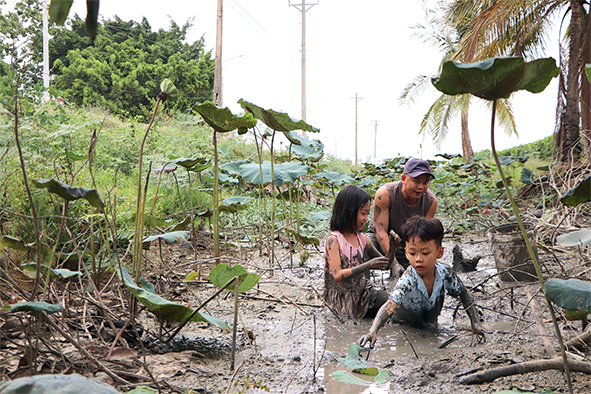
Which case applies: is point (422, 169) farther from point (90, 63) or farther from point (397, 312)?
point (90, 63)

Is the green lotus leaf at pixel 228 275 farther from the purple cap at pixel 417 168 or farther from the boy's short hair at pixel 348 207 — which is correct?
the purple cap at pixel 417 168

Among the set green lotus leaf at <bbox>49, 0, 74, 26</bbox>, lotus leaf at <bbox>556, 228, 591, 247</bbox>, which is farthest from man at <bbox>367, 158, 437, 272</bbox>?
green lotus leaf at <bbox>49, 0, 74, 26</bbox>

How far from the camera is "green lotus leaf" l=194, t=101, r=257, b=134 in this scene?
9.24ft

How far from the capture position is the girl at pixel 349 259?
9.15 feet

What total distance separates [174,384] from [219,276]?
1.55ft

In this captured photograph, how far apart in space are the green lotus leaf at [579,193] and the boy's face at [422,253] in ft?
2.94

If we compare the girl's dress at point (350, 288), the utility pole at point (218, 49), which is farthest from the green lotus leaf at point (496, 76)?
the utility pole at point (218, 49)

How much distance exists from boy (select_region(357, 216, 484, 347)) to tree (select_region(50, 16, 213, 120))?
1643 centimetres

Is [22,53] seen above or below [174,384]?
above

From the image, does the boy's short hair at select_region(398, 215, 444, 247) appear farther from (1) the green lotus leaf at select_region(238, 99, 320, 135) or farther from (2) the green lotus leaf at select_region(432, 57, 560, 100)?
(1) the green lotus leaf at select_region(238, 99, 320, 135)

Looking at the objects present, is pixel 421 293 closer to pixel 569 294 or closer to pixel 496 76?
pixel 569 294

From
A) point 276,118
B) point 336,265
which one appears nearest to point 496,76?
point 336,265

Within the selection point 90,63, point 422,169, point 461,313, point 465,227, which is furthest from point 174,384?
point 90,63

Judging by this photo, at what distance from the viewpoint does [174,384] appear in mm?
1784
